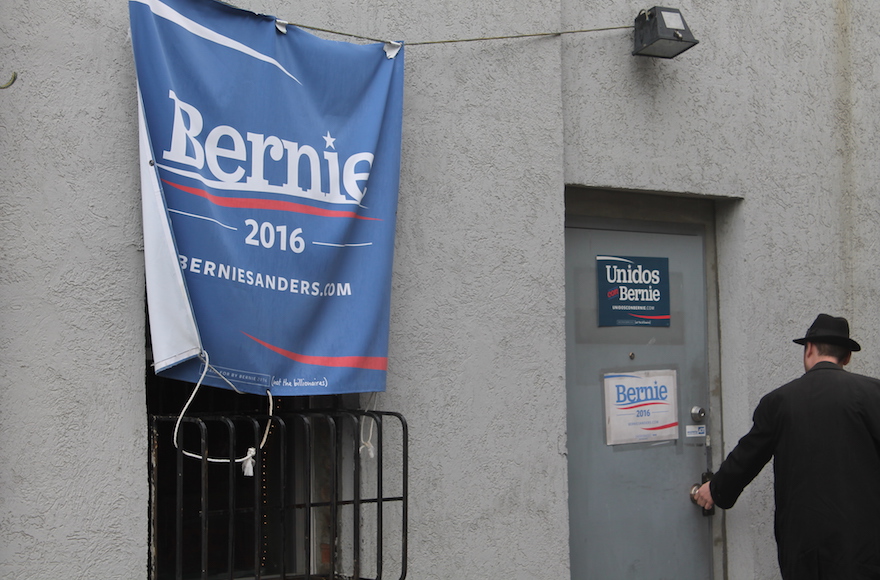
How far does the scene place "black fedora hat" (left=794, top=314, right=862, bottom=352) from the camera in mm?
4066

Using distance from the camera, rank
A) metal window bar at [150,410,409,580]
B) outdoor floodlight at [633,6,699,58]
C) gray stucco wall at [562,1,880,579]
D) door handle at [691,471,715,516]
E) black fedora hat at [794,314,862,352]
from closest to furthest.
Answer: metal window bar at [150,410,409,580] → black fedora hat at [794,314,862,352] → outdoor floodlight at [633,6,699,58] → gray stucco wall at [562,1,880,579] → door handle at [691,471,715,516]

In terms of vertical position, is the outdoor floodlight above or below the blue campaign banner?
above

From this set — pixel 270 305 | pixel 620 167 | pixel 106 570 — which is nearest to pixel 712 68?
pixel 620 167

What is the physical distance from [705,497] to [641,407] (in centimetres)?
58

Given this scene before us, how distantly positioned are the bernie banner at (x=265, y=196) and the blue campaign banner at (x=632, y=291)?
153cm

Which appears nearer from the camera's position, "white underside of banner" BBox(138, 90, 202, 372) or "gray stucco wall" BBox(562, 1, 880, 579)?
"white underside of banner" BBox(138, 90, 202, 372)

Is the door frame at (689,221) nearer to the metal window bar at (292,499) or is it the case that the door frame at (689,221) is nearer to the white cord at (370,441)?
the white cord at (370,441)

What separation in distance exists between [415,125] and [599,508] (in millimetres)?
2232

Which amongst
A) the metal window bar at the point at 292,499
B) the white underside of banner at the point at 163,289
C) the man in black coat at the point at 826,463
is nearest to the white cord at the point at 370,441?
the metal window bar at the point at 292,499

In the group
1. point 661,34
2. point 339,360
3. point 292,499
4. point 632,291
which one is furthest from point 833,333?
point 292,499

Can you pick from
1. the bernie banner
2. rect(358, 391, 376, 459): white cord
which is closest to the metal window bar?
rect(358, 391, 376, 459): white cord

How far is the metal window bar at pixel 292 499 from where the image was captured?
343 centimetres

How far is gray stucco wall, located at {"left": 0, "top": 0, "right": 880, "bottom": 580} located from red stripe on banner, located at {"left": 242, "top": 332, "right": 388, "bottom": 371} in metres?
0.26

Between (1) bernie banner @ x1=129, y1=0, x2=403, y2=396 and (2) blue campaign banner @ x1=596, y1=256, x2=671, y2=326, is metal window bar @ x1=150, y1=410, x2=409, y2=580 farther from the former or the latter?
(2) blue campaign banner @ x1=596, y1=256, x2=671, y2=326
